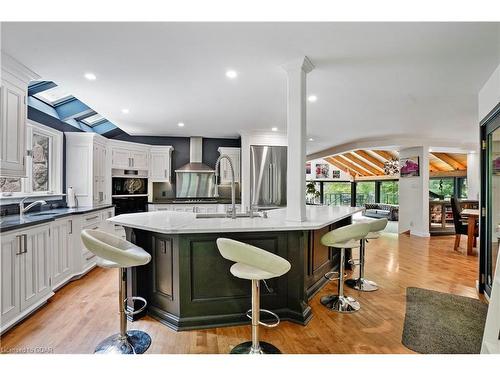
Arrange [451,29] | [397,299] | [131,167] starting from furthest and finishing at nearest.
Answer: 1. [131,167]
2. [397,299]
3. [451,29]

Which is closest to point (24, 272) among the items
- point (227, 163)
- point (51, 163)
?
point (51, 163)

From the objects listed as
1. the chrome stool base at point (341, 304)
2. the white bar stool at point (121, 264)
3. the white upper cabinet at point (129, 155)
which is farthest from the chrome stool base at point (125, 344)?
the white upper cabinet at point (129, 155)

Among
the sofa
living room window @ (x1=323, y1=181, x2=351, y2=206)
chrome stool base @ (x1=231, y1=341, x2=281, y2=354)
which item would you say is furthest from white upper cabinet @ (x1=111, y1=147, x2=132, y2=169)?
living room window @ (x1=323, y1=181, x2=351, y2=206)

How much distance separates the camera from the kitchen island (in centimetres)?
229

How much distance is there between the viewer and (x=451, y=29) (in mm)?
2020

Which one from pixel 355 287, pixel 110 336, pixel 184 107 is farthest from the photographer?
pixel 184 107

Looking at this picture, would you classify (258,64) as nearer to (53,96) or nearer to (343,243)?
(343,243)

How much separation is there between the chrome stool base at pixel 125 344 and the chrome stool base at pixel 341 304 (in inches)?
68.8

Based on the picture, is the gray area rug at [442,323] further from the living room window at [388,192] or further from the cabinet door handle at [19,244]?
the living room window at [388,192]

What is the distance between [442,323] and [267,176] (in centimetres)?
373

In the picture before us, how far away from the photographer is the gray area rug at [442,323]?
2.10 metres

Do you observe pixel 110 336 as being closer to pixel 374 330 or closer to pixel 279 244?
pixel 279 244

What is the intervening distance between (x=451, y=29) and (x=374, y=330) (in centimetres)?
249
